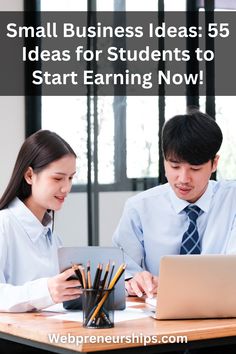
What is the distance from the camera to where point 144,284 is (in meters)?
2.92

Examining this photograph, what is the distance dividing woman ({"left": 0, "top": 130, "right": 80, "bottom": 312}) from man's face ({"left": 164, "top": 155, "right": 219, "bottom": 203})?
388mm

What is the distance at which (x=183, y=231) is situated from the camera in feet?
10.6

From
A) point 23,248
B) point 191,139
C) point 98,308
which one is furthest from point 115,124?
point 98,308

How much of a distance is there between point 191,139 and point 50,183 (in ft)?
1.84

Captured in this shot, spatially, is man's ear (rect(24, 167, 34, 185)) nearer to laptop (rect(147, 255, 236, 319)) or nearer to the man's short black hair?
the man's short black hair

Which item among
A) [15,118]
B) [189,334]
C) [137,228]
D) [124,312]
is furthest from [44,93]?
[189,334]

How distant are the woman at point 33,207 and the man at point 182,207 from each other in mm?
349

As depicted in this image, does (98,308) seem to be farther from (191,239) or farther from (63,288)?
(191,239)

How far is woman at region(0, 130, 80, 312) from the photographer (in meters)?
2.89

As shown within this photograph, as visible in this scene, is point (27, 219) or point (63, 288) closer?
point (63, 288)

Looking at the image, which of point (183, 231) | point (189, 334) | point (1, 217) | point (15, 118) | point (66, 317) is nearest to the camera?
point (189, 334)

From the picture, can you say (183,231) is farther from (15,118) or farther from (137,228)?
(15,118)

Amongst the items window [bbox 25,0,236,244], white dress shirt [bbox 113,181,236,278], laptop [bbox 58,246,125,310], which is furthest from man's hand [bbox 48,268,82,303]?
window [bbox 25,0,236,244]

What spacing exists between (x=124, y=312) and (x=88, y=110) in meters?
3.46
